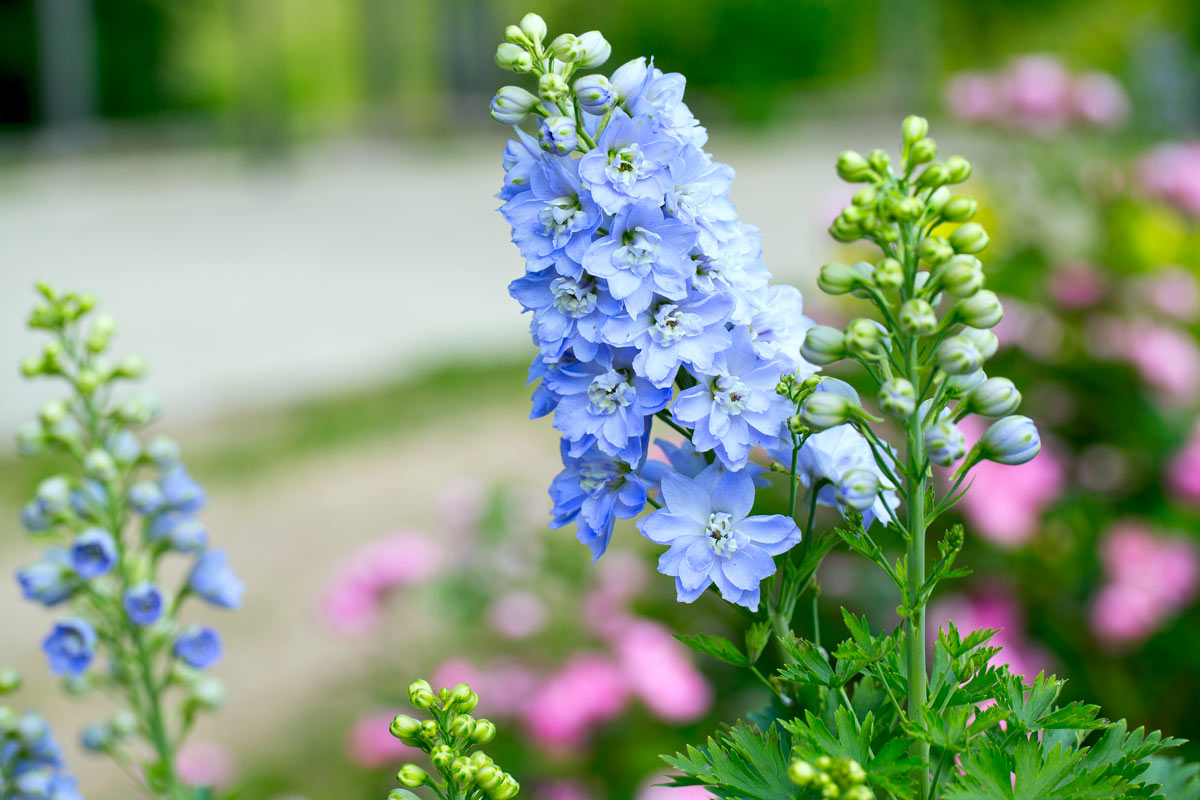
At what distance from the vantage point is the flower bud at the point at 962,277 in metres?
0.75

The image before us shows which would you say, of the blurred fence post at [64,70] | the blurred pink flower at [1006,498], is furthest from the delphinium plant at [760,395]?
the blurred fence post at [64,70]

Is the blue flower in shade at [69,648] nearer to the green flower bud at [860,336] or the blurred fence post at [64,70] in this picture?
the green flower bud at [860,336]

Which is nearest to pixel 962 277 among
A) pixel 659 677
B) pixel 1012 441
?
pixel 1012 441

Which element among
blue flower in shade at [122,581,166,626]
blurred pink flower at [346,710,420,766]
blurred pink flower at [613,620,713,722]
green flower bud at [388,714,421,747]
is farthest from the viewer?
blurred pink flower at [346,710,420,766]

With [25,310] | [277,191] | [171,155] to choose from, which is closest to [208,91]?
[171,155]

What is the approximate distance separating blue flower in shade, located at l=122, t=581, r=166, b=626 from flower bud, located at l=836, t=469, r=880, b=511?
2.52 feet

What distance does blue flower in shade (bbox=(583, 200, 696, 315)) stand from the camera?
80 centimetres

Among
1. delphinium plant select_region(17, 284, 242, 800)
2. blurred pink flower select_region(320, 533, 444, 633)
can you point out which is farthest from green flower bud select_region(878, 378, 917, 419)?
blurred pink flower select_region(320, 533, 444, 633)

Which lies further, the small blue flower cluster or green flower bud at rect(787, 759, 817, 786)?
the small blue flower cluster

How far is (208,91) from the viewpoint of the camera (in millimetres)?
20547

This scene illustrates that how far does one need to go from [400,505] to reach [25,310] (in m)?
4.28

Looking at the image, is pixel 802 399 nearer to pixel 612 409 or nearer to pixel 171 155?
pixel 612 409

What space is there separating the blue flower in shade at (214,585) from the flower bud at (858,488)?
80cm

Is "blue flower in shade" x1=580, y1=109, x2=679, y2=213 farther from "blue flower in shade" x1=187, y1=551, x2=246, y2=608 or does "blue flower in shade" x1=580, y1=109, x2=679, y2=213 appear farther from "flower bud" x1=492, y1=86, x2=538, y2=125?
"blue flower in shade" x1=187, y1=551, x2=246, y2=608
